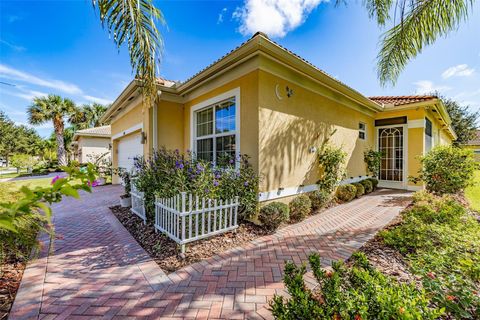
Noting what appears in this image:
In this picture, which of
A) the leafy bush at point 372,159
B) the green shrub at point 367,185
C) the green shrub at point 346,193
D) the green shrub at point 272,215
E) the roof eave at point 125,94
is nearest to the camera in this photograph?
the green shrub at point 272,215

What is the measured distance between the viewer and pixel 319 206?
6688 millimetres

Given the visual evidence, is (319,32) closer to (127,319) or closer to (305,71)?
(305,71)

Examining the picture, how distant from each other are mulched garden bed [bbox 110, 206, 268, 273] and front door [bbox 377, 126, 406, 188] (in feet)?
30.5

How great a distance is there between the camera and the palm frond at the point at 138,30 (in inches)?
161

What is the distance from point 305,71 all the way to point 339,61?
10.6 ft

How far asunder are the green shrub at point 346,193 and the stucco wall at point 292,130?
152 centimetres

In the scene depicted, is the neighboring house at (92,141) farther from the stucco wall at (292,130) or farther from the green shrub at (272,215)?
the green shrub at (272,215)

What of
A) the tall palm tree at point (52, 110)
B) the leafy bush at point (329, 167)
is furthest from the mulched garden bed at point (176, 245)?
the tall palm tree at point (52, 110)

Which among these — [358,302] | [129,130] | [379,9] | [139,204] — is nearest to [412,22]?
[379,9]

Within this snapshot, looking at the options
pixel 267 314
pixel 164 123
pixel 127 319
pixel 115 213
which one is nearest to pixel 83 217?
pixel 115 213

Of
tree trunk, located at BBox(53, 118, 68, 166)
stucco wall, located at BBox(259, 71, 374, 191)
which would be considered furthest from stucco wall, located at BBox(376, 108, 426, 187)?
tree trunk, located at BBox(53, 118, 68, 166)

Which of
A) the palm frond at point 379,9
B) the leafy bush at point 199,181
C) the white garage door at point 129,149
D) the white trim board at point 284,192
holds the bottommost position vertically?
the white trim board at point 284,192

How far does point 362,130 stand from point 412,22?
17.0ft

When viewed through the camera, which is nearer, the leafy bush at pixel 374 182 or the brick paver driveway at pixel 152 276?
the brick paver driveway at pixel 152 276
